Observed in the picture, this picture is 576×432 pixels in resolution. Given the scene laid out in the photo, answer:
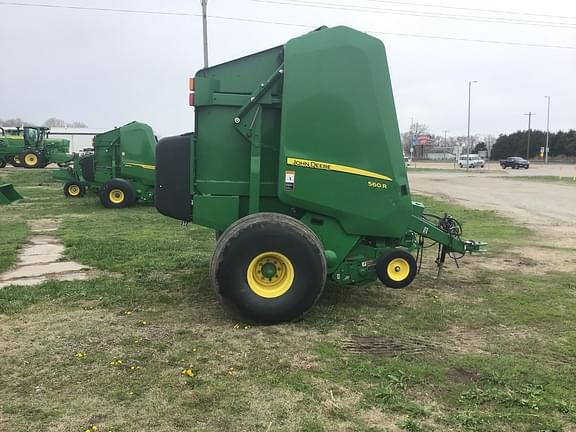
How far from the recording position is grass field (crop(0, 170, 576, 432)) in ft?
10.3

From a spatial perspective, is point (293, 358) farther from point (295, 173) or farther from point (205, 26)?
point (205, 26)

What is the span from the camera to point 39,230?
34.4 ft

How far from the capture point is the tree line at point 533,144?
74750mm

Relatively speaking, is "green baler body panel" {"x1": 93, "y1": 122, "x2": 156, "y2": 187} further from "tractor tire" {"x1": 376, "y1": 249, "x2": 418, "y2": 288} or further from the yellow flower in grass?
the yellow flower in grass

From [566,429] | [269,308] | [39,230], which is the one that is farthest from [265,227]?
[39,230]

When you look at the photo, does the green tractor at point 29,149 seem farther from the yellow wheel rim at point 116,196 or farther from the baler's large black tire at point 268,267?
the baler's large black tire at point 268,267

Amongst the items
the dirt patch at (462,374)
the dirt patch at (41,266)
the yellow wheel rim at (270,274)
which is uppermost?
the yellow wheel rim at (270,274)

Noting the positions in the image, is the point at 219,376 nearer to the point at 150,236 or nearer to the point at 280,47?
the point at 280,47

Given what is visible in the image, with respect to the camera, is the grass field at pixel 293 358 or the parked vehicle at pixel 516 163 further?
the parked vehicle at pixel 516 163

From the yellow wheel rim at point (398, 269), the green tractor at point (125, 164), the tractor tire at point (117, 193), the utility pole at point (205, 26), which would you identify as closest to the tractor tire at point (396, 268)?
the yellow wheel rim at point (398, 269)

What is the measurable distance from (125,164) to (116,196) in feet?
3.04

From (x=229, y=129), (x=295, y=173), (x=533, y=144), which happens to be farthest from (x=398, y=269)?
(x=533, y=144)

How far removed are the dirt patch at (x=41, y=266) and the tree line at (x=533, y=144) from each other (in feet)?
259

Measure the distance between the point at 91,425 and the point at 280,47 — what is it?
144 inches
